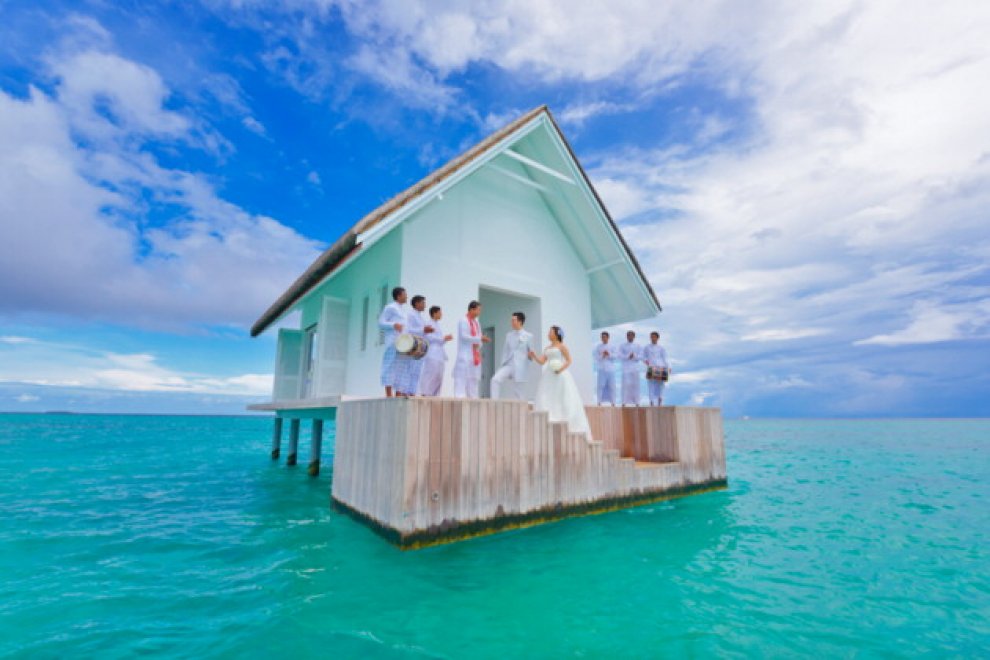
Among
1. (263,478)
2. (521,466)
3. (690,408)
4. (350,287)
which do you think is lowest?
(263,478)

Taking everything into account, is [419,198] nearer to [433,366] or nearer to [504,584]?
[433,366]

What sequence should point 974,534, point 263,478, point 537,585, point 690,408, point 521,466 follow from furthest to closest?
point 263,478, point 690,408, point 974,534, point 521,466, point 537,585

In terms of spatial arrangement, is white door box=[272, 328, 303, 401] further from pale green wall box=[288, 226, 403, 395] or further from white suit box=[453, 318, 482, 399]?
white suit box=[453, 318, 482, 399]

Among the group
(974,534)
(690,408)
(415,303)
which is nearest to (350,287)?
(415,303)

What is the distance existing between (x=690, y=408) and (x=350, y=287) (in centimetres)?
833

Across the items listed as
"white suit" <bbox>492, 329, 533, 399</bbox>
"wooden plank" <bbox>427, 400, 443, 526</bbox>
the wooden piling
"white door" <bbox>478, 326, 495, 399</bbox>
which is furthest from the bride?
the wooden piling

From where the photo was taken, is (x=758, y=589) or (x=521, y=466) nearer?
(x=758, y=589)

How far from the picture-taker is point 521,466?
6.57m

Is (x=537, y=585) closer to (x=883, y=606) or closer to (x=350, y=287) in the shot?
(x=883, y=606)

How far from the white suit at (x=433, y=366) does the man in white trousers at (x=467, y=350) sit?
0.34 m

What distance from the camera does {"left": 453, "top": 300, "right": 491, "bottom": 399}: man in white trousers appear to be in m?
7.83

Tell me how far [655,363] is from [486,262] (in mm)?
4811

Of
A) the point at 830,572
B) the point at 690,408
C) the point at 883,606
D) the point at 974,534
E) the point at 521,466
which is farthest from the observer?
the point at 690,408

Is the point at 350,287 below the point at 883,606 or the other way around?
the other way around
